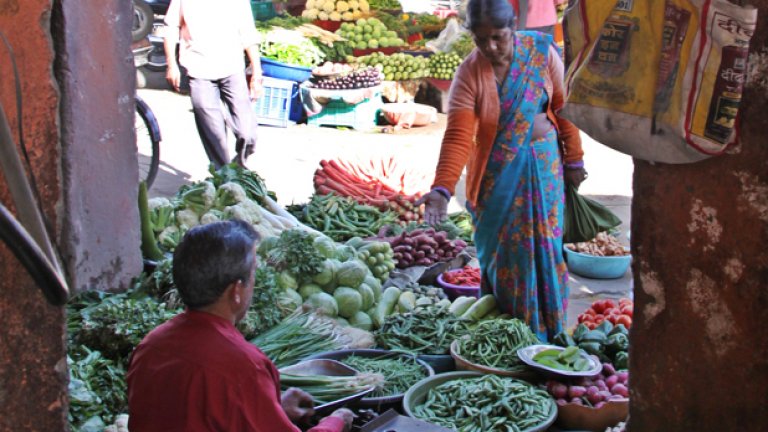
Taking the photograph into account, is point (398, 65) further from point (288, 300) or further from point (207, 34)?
point (288, 300)

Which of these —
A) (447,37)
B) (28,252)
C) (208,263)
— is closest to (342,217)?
(208,263)

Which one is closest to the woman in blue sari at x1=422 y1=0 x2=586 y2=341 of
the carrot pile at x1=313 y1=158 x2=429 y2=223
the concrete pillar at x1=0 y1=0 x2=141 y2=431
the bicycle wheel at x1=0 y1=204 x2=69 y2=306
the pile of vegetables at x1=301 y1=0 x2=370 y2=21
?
the concrete pillar at x1=0 y1=0 x2=141 y2=431

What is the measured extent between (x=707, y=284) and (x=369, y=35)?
40.8 feet

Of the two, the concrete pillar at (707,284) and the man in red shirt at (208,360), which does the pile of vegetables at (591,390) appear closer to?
the concrete pillar at (707,284)

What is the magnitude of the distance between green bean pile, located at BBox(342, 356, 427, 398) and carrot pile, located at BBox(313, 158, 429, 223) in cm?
380

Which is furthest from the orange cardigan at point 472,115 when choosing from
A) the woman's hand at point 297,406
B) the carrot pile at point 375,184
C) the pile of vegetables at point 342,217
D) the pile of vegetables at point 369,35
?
the pile of vegetables at point 369,35

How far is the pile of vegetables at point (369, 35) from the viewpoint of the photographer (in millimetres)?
13922

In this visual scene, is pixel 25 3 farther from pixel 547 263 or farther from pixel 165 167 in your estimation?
pixel 165 167

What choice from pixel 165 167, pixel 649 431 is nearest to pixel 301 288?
pixel 649 431

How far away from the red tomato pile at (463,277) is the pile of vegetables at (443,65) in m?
7.50

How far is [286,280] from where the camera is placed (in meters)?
5.06

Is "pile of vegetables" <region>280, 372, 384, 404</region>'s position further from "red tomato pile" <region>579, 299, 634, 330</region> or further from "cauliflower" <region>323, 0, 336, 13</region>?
"cauliflower" <region>323, 0, 336, 13</region>

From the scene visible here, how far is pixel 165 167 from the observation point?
9.80 meters

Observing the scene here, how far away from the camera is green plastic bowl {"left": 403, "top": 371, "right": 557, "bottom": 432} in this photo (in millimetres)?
3371
